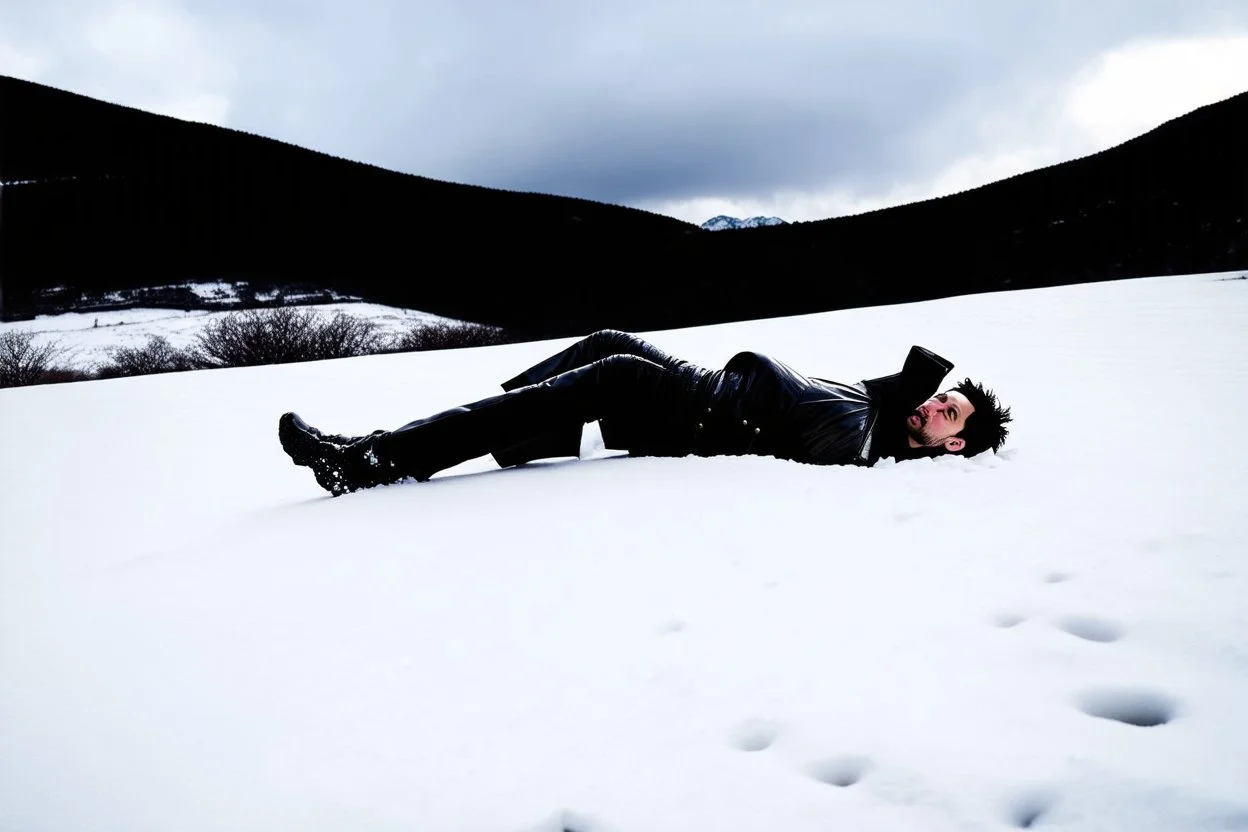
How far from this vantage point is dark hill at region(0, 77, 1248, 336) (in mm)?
9312

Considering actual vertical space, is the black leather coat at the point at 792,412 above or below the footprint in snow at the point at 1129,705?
above

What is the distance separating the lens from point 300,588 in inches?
56.1

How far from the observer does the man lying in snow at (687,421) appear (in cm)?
219

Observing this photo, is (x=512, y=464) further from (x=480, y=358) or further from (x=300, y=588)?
(x=480, y=358)

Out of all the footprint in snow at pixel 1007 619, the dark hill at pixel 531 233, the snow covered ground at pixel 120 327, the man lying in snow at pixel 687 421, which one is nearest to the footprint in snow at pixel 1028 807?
the footprint in snow at pixel 1007 619

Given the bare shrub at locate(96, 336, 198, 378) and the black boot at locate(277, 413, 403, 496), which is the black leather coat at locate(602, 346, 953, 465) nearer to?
the black boot at locate(277, 413, 403, 496)

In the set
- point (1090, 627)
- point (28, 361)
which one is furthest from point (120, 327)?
point (1090, 627)

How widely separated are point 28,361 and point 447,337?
615 centimetres

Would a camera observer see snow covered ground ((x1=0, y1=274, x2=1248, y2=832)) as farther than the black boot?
No

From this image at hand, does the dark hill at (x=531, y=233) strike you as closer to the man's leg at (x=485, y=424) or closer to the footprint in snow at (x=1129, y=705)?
the man's leg at (x=485, y=424)

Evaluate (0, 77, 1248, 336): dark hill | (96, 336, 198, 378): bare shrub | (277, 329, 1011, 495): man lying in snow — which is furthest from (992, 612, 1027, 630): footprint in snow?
(96, 336, 198, 378): bare shrub

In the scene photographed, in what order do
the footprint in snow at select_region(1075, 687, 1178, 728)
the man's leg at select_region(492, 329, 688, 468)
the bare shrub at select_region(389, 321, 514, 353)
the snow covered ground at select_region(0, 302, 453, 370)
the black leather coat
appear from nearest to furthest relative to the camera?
the footprint in snow at select_region(1075, 687, 1178, 728) < the black leather coat < the man's leg at select_region(492, 329, 688, 468) < the snow covered ground at select_region(0, 302, 453, 370) < the bare shrub at select_region(389, 321, 514, 353)

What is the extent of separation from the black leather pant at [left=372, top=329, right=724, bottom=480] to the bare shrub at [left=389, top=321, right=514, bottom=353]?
390 inches

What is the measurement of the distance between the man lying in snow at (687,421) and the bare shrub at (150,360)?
9.52 m
